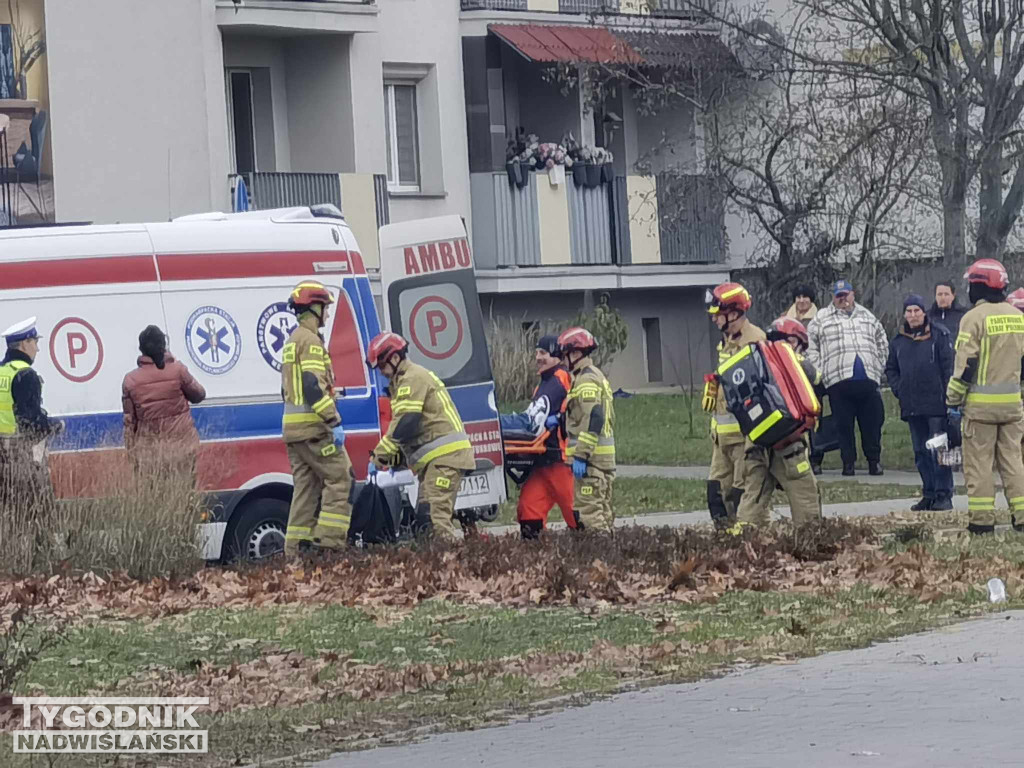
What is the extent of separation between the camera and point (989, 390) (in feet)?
44.2

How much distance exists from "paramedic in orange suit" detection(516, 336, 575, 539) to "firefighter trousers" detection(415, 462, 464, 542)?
1.00 m

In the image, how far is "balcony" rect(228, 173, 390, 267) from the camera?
25.6 meters

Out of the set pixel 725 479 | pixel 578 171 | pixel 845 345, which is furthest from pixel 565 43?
pixel 725 479

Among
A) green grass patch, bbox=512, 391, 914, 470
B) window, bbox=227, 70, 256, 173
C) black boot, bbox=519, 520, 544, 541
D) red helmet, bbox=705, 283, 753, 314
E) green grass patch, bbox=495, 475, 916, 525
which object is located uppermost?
window, bbox=227, 70, 256, 173

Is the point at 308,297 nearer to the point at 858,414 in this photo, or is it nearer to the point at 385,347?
the point at 385,347

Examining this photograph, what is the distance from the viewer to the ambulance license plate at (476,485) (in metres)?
14.6

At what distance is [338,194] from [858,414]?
928 centimetres

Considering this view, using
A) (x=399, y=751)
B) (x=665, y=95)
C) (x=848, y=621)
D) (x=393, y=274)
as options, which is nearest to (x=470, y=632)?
(x=848, y=621)

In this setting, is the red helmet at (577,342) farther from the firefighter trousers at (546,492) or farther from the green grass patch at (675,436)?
the green grass patch at (675,436)

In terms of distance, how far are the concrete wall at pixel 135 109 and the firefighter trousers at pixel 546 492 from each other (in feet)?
35.7

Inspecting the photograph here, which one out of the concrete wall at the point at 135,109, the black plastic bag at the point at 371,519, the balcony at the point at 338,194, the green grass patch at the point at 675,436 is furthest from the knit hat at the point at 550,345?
the balcony at the point at 338,194

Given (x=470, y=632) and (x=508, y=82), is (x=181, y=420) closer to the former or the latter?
(x=470, y=632)

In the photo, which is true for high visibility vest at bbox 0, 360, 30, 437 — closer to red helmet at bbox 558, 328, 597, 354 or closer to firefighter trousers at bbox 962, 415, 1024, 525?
red helmet at bbox 558, 328, 597, 354

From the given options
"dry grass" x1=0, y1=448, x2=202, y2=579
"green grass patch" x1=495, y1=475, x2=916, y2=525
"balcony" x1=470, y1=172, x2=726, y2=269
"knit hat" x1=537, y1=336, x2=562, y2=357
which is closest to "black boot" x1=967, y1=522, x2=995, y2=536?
"knit hat" x1=537, y1=336, x2=562, y2=357
